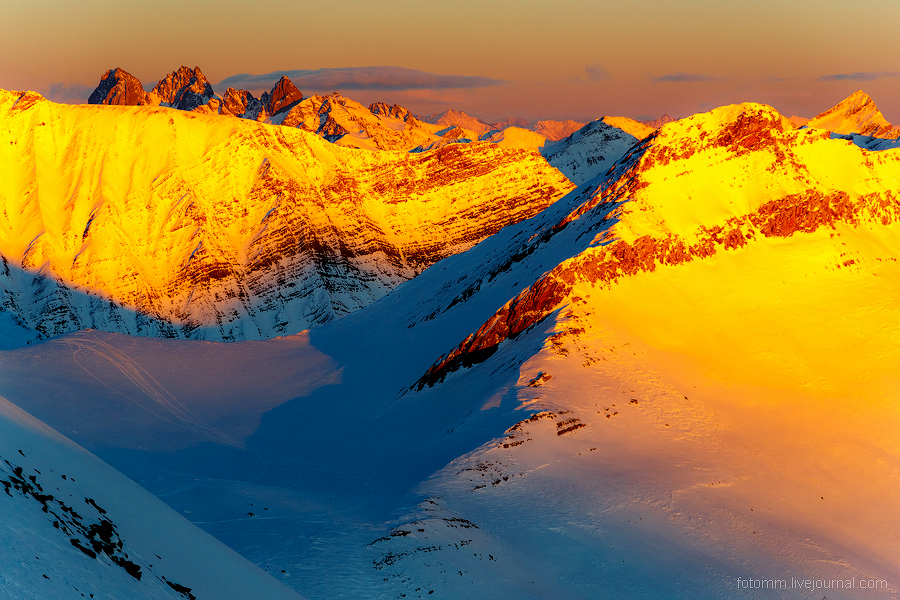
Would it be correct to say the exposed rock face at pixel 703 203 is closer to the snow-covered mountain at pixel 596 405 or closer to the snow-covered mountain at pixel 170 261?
the snow-covered mountain at pixel 596 405

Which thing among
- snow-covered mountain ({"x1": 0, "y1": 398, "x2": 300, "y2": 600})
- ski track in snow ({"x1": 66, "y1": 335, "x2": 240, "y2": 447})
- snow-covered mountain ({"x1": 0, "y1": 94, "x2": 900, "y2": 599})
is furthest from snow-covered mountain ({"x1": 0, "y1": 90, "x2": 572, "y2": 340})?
snow-covered mountain ({"x1": 0, "y1": 398, "x2": 300, "y2": 600})

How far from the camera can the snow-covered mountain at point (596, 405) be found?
29578 mm

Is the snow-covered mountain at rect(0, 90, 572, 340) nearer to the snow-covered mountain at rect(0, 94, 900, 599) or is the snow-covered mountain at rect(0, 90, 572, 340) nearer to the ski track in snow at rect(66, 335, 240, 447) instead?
the snow-covered mountain at rect(0, 94, 900, 599)

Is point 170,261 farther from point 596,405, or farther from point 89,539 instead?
point 89,539

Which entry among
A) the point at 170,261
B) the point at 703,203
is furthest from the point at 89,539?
the point at 170,261

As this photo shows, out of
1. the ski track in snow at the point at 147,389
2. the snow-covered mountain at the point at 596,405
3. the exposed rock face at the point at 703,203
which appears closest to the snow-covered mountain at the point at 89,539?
the snow-covered mountain at the point at 596,405

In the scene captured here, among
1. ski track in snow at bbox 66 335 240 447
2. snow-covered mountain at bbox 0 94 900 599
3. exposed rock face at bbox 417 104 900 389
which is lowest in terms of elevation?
ski track in snow at bbox 66 335 240 447

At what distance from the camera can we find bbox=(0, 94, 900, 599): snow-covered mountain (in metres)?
29.6

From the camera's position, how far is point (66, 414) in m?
50.4

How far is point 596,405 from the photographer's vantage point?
41625mm

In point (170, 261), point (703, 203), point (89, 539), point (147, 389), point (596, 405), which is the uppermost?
point (703, 203)

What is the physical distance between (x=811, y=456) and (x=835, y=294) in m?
22.5

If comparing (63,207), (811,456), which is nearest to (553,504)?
(811,456)

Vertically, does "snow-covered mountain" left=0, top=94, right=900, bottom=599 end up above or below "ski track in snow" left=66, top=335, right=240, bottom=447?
above
